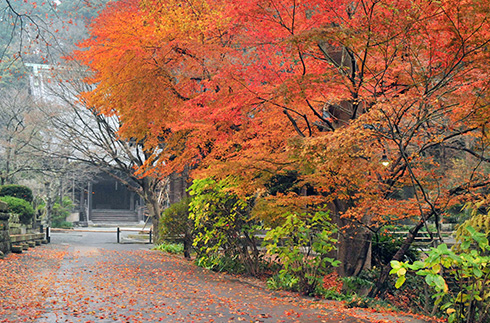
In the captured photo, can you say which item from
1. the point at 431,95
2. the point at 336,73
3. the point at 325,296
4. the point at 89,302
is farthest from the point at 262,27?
the point at 89,302

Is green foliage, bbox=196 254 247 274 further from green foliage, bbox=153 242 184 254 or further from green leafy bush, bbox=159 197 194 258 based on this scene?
green foliage, bbox=153 242 184 254

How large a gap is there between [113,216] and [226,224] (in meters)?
30.4

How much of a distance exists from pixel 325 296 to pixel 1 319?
593 cm

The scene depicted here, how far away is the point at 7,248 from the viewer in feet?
51.5

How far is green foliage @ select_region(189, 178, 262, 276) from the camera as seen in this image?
13.0m

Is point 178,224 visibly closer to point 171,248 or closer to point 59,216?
point 171,248

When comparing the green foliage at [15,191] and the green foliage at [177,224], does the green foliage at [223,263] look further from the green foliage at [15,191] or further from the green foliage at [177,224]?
the green foliage at [15,191]

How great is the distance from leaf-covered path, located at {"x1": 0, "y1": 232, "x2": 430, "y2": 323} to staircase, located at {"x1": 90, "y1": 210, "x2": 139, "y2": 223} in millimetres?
26806

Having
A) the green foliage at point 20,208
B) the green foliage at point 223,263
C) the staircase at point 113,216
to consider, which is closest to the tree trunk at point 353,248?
the green foliage at point 223,263

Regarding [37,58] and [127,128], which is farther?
[37,58]

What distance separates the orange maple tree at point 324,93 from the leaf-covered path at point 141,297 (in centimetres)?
207

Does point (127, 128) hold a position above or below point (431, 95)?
above

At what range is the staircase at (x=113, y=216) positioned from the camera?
134ft

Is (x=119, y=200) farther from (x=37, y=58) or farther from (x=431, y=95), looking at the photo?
(x=431, y=95)
